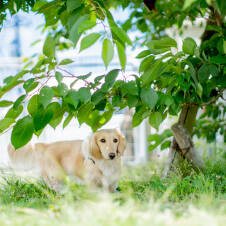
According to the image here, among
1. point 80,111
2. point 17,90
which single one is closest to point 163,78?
point 80,111

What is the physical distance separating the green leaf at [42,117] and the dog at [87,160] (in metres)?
1.24

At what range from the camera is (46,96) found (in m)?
1.77

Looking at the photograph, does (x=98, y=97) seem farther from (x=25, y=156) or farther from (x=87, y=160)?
(x=25, y=156)

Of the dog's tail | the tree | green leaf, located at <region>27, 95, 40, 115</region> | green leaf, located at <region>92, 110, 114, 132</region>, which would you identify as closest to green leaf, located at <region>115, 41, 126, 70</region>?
the tree

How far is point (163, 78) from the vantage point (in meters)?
2.23

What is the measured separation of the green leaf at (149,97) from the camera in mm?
1974

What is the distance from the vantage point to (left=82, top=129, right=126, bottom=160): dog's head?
10.1 ft

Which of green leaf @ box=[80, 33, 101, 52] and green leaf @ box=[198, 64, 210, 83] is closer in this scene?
green leaf @ box=[80, 33, 101, 52]

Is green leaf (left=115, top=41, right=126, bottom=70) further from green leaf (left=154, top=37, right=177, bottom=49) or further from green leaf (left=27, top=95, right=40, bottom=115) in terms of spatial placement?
green leaf (left=27, top=95, right=40, bottom=115)

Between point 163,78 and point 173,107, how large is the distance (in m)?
0.19

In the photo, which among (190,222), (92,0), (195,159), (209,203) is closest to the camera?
(190,222)

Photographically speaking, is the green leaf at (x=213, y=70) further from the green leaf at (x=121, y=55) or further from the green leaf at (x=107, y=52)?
the green leaf at (x=107, y=52)

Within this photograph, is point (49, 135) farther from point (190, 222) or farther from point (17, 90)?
point (190, 222)

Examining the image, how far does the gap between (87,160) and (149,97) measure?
140 centimetres
